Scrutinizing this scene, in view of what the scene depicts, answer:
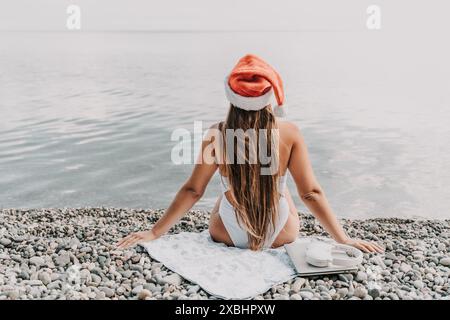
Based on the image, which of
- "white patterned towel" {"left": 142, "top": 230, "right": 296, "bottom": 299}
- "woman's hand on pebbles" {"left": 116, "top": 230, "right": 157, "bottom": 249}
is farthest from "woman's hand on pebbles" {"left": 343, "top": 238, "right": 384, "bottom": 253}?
"woman's hand on pebbles" {"left": 116, "top": 230, "right": 157, "bottom": 249}

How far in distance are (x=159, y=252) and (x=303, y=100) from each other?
11.7 metres

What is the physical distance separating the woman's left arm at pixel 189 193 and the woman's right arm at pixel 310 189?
1.89ft

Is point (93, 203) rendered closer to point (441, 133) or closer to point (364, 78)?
point (441, 133)

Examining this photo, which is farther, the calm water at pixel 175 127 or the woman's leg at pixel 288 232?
the calm water at pixel 175 127

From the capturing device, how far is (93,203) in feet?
23.8

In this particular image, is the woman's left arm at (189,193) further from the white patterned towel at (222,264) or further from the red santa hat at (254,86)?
the red santa hat at (254,86)

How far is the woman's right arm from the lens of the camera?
12.8ft

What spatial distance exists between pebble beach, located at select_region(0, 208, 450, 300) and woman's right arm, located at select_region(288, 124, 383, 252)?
19cm

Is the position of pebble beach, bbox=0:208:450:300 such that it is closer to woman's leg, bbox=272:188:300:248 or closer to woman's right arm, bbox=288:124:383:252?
woman's right arm, bbox=288:124:383:252

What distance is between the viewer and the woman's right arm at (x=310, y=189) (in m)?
3.91

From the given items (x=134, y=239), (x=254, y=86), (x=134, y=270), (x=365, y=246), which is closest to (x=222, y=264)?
(x=134, y=270)

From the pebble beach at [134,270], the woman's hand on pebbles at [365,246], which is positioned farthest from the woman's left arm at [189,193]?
the woman's hand on pebbles at [365,246]

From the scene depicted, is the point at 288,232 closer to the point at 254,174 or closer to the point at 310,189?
the point at 310,189
